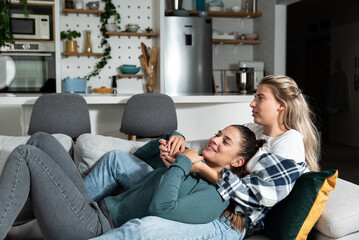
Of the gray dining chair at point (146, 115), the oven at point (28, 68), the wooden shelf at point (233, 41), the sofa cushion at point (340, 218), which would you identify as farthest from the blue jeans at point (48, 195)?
the wooden shelf at point (233, 41)

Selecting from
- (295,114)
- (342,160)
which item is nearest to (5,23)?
(295,114)

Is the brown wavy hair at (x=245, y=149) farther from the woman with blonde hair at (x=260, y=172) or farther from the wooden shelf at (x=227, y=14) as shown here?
the wooden shelf at (x=227, y=14)

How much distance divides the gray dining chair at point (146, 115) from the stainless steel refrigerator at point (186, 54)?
217 centimetres

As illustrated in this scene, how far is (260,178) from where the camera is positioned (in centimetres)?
163

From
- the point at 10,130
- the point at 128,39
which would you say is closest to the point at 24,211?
the point at 10,130

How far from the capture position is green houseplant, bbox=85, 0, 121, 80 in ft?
18.7

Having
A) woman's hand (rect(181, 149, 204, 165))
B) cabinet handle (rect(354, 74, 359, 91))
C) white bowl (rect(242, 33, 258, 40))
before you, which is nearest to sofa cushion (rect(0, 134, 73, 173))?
woman's hand (rect(181, 149, 204, 165))

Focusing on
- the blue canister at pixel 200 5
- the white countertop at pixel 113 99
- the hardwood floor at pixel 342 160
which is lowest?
the hardwood floor at pixel 342 160

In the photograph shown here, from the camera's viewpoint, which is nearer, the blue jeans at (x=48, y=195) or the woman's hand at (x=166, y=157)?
the blue jeans at (x=48, y=195)

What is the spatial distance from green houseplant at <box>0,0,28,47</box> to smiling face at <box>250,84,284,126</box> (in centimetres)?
346

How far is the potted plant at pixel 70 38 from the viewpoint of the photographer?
5.55 metres

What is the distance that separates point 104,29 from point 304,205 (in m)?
4.73

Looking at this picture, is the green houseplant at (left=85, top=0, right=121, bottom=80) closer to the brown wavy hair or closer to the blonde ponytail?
the blonde ponytail

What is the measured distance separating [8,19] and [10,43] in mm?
466
